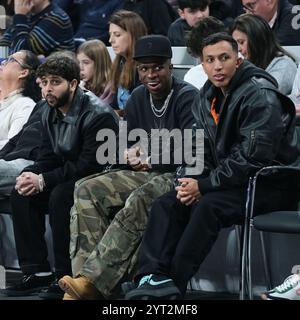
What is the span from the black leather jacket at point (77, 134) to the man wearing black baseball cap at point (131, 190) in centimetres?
19

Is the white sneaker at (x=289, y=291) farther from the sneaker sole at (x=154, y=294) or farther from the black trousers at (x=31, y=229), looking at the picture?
the black trousers at (x=31, y=229)

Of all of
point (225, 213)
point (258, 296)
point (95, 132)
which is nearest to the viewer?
point (225, 213)

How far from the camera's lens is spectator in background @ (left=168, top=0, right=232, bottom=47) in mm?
8445

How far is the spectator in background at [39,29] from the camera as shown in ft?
29.3

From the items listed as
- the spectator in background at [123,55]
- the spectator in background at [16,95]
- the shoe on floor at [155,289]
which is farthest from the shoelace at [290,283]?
the spectator in background at [16,95]

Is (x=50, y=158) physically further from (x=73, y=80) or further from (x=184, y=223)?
(x=184, y=223)

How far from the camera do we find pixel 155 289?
5703mm

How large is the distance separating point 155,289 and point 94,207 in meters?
0.84

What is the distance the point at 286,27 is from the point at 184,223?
2.38 meters

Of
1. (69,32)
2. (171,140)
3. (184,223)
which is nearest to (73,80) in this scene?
(171,140)

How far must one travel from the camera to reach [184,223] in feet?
19.6

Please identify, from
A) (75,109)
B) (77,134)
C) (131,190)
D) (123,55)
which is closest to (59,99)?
(75,109)

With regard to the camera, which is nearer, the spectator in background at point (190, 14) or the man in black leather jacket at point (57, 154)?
the man in black leather jacket at point (57, 154)

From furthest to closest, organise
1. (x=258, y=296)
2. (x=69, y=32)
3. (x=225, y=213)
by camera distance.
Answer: (x=69, y=32) → (x=258, y=296) → (x=225, y=213)
